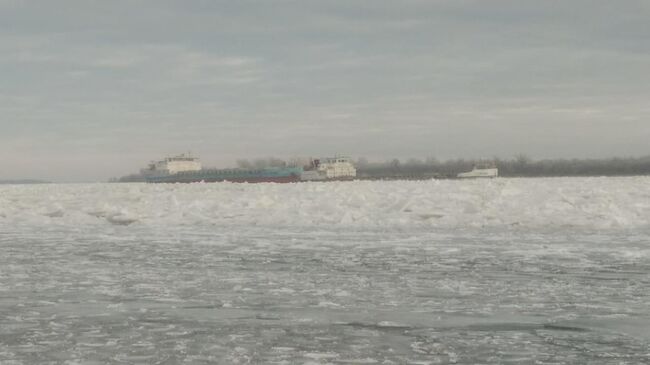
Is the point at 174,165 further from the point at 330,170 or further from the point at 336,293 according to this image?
the point at 336,293

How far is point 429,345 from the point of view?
14.5 feet

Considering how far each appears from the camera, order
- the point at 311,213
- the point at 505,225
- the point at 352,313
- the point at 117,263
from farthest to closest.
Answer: the point at 311,213 < the point at 505,225 < the point at 117,263 < the point at 352,313

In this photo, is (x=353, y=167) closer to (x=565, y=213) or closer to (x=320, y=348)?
(x=565, y=213)

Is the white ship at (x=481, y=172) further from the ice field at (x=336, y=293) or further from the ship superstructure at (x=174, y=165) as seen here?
the ice field at (x=336, y=293)

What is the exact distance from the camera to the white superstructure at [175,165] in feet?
235

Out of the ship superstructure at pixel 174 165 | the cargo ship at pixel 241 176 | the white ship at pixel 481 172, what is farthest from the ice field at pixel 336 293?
the ship superstructure at pixel 174 165

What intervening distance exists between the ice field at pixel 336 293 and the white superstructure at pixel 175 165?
5745 centimetres

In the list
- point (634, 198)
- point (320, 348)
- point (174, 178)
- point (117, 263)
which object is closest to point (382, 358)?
point (320, 348)

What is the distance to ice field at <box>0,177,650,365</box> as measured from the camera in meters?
4.33

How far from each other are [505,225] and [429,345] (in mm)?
10227

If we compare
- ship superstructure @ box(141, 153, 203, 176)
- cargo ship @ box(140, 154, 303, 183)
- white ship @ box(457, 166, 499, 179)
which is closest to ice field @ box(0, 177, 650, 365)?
cargo ship @ box(140, 154, 303, 183)

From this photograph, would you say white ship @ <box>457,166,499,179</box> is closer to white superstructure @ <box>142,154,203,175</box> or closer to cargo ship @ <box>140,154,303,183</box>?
cargo ship @ <box>140,154,303,183</box>

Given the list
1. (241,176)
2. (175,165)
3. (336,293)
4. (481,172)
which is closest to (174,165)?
(175,165)

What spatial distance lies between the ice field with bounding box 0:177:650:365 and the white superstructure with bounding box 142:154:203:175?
188ft
